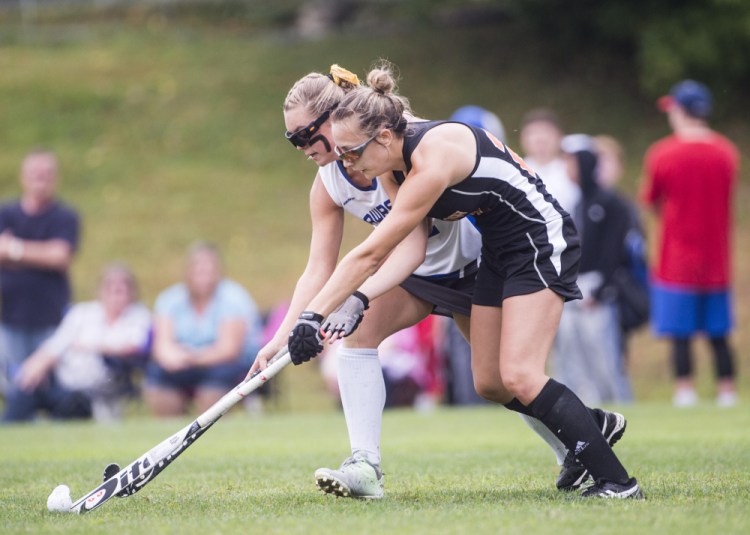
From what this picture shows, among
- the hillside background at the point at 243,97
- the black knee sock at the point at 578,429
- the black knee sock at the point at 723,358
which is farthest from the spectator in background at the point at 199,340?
the hillside background at the point at 243,97

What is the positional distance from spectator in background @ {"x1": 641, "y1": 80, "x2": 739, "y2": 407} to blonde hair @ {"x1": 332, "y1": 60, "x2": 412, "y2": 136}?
6.41 m

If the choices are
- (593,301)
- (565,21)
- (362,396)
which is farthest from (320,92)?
(565,21)

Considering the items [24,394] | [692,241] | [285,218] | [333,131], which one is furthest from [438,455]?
[285,218]

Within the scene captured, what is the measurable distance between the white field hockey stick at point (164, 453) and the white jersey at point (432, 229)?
2.49 feet

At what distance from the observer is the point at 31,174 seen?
38.6 ft

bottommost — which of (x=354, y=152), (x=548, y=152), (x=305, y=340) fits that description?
(x=305, y=340)

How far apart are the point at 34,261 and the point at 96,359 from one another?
4.01ft

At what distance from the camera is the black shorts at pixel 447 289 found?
5.73m

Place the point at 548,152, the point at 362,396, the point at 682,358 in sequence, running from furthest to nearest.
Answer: the point at 682,358 → the point at 548,152 → the point at 362,396

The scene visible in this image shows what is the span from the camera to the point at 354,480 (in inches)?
207

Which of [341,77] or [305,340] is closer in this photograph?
[305,340]

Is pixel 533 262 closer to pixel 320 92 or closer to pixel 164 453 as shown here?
pixel 320 92

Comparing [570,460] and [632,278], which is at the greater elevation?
[632,278]

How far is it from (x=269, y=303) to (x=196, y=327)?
7844 mm
